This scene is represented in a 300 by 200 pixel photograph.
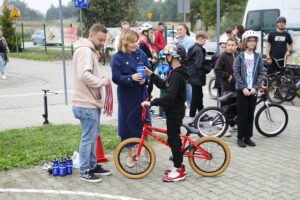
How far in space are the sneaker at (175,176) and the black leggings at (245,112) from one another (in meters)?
1.93

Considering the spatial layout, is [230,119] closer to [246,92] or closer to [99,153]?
[246,92]

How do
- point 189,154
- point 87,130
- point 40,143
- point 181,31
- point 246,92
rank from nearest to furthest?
point 87,130 → point 189,154 → point 246,92 → point 40,143 → point 181,31

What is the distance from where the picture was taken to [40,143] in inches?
273

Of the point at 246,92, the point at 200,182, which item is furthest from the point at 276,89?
the point at 200,182

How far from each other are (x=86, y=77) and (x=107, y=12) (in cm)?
1999

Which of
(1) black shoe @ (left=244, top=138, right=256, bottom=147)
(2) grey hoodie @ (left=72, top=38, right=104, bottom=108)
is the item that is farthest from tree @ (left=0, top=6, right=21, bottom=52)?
(2) grey hoodie @ (left=72, top=38, right=104, bottom=108)

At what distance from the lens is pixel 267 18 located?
587 inches

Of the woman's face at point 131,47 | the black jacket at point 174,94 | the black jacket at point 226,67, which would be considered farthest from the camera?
the black jacket at point 226,67

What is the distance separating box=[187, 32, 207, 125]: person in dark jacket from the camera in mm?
7594

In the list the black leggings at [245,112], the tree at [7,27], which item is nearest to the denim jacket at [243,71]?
the black leggings at [245,112]

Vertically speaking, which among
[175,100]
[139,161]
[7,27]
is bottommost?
[139,161]

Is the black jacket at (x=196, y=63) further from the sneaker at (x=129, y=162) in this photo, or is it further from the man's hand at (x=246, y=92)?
the sneaker at (x=129, y=162)

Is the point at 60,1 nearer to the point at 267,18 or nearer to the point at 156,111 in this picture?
the point at 156,111

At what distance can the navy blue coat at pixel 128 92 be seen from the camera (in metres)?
5.31
